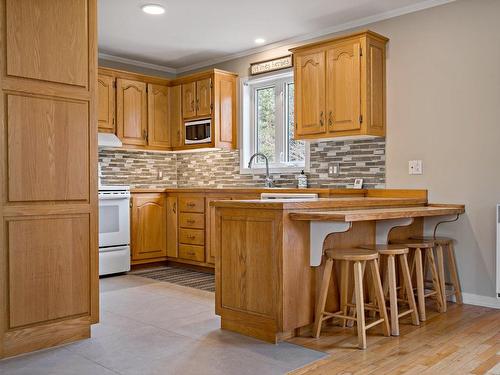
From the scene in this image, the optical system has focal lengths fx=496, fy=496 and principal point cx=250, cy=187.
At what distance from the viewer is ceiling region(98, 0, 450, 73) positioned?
14.3 feet

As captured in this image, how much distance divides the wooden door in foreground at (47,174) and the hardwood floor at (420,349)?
1.38 m

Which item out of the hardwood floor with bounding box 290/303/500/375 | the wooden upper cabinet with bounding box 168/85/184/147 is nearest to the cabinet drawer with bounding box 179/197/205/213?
the wooden upper cabinet with bounding box 168/85/184/147

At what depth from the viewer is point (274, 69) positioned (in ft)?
18.1

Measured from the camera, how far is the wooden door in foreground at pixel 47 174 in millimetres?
2678

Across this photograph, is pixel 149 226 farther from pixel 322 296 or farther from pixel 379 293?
pixel 379 293

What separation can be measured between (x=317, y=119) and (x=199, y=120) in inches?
71.7

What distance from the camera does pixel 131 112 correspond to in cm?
594

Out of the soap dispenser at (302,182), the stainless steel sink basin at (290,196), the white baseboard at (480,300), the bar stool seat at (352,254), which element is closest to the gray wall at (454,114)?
the white baseboard at (480,300)

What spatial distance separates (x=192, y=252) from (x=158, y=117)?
181 centimetres

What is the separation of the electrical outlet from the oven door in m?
2.20

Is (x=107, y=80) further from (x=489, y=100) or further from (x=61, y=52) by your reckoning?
(x=489, y=100)

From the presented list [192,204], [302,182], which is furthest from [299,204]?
[192,204]

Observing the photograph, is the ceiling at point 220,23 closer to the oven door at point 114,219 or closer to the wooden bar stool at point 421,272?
the oven door at point 114,219

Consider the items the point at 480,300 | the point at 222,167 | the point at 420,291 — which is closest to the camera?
the point at 420,291
